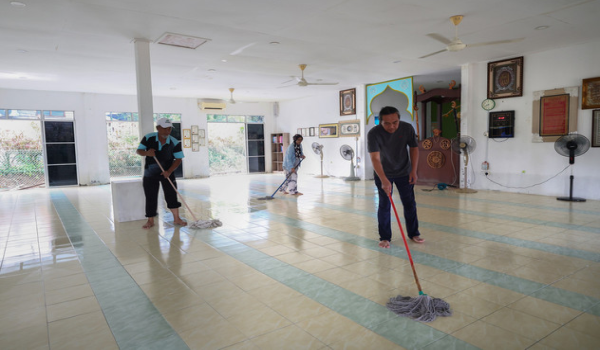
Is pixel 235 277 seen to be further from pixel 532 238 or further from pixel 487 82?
pixel 487 82

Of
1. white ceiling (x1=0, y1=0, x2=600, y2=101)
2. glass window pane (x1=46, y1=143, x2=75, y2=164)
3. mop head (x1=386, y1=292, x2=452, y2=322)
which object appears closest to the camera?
mop head (x1=386, y1=292, x2=452, y2=322)

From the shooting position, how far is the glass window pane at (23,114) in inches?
449

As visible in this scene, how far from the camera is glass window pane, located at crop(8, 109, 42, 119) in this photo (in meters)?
11.4

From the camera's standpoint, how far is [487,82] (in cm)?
878

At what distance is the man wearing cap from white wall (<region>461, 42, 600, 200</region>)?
23.6 ft

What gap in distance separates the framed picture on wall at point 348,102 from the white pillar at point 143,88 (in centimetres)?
737

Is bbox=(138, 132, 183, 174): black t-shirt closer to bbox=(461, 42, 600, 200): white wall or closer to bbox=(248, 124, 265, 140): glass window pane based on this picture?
bbox=(461, 42, 600, 200): white wall

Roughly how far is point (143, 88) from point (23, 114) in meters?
7.87

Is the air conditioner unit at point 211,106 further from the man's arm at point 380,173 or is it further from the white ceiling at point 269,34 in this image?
the man's arm at point 380,173

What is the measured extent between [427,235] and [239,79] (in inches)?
303

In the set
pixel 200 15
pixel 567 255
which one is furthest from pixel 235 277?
pixel 200 15

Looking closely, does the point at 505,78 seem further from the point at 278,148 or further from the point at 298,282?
the point at 278,148

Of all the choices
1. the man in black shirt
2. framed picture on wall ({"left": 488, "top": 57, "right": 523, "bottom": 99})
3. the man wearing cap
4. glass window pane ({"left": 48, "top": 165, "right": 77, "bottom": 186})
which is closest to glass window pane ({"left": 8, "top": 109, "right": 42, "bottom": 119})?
glass window pane ({"left": 48, "top": 165, "right": 77, "bottom": 186})

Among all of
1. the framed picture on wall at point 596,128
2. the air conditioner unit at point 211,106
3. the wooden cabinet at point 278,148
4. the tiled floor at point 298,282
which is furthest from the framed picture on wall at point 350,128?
the tiled floor at point 298,282
